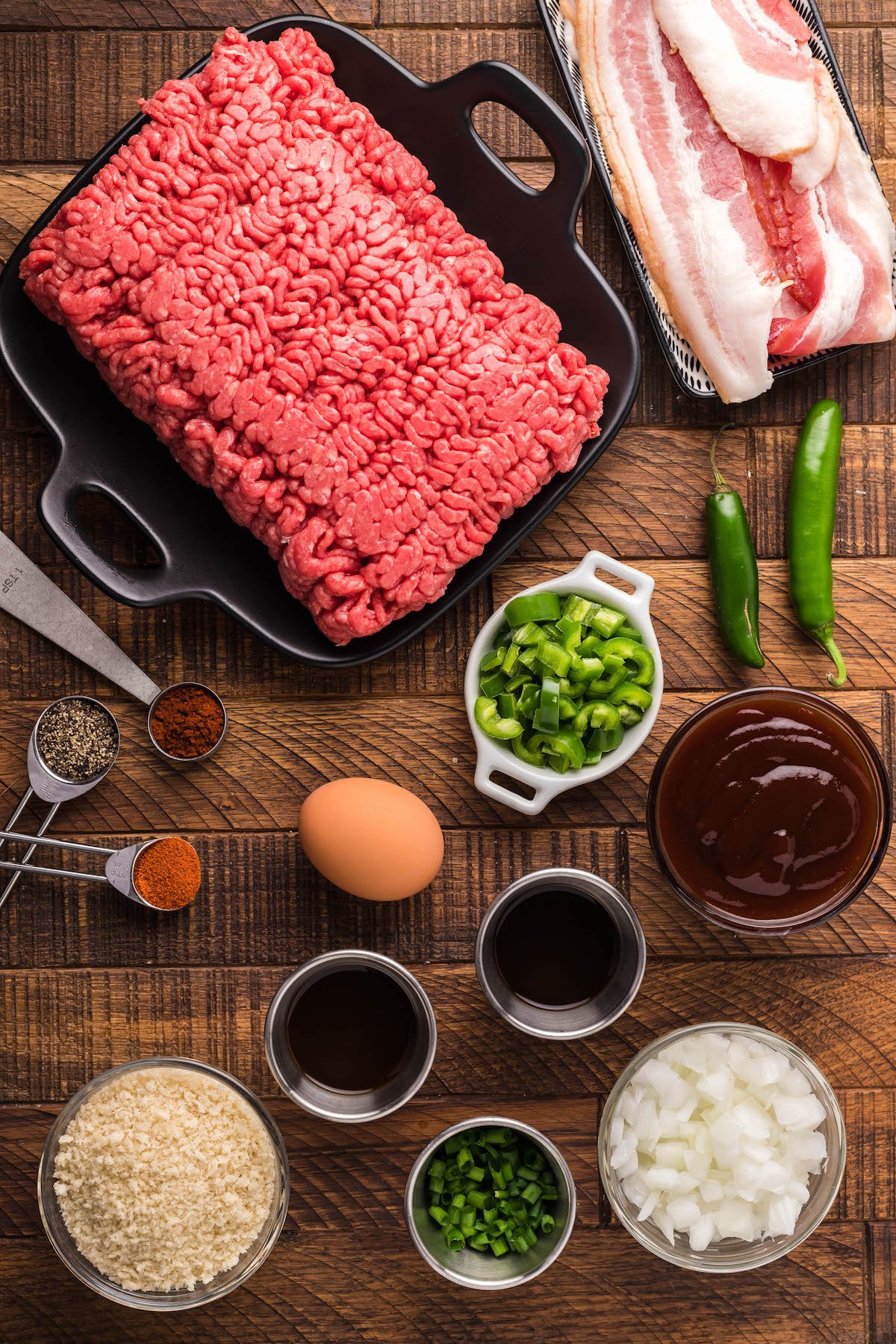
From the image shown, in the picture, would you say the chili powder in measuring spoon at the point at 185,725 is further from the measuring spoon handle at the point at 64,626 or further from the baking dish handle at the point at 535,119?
the baking dish handle at the point at 535,119

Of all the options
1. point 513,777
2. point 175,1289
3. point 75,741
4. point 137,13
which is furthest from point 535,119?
point 175,1289

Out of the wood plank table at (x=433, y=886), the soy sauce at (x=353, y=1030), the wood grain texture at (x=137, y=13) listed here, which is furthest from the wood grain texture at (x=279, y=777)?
the wood grain texture at (x=137, y=13)

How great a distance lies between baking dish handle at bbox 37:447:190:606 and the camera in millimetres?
2029

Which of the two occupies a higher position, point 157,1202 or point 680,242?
point 680,242

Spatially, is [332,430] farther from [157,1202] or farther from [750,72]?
[157,1202]

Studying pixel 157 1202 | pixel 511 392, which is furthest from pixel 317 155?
pixel 157 1202

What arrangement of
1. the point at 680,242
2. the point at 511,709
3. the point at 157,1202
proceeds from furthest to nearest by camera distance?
the point at 680,242 → the point at 511,709 → the point at 157,1202

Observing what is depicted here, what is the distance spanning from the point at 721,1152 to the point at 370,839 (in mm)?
887

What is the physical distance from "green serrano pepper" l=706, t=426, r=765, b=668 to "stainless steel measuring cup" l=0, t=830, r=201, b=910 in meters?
1.27

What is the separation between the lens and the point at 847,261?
7.29 ft

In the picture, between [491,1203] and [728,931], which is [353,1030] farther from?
[728,931]

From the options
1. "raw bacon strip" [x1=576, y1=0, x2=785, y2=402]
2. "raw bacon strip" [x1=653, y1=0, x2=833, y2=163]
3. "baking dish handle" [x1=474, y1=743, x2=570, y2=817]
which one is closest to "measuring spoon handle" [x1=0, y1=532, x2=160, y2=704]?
"baking dish handle" [x1=474, y1=743, x2=570, y2=817]

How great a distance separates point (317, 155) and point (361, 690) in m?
1.05

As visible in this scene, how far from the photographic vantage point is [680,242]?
2.24 m
